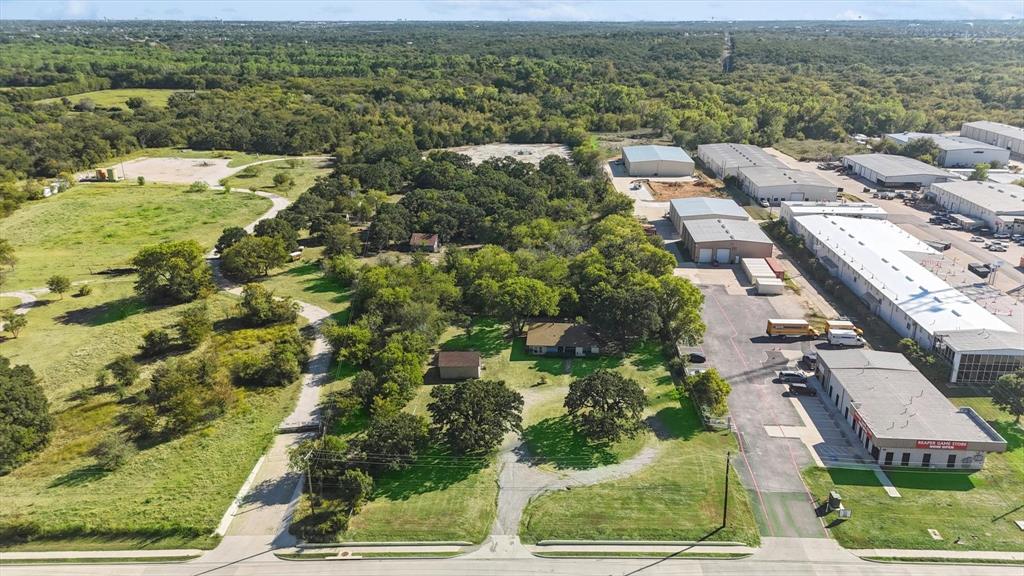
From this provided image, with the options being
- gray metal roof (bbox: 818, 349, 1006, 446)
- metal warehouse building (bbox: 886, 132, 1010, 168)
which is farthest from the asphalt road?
metal warehouse building (bbox: 886, 132, 1010, 168)

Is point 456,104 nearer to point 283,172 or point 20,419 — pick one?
point 283,172

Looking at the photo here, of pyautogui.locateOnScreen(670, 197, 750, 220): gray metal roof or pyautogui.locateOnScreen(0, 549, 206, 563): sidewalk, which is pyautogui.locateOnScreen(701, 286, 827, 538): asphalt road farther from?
pyautogui.locateOnScreen(0, 549, 206, 563): sidewalk

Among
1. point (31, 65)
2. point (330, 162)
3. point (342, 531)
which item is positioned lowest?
point (342, 531)

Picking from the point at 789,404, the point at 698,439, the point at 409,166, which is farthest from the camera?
the point at 409,166

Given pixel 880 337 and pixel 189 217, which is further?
pixel 189 217

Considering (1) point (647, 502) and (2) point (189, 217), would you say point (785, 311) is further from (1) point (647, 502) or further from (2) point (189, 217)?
(2) point (189, 217)

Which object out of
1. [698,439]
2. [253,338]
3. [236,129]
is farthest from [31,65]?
[698,439]
